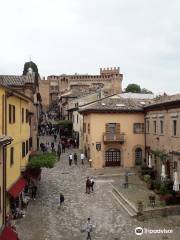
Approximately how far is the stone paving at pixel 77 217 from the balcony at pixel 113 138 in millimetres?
7165

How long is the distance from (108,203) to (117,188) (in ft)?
14.1

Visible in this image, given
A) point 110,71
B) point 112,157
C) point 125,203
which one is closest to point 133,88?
point 110,71

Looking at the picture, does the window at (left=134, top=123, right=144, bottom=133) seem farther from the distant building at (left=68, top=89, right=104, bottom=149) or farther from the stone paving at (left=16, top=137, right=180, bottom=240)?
the distant building at (left=68, top=89, right=104, bottom=149)

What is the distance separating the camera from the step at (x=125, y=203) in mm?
25763

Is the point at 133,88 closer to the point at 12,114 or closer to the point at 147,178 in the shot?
the point at 147,178

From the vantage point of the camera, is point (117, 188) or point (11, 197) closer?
point (11, 197)

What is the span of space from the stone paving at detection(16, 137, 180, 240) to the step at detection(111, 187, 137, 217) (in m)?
0.30

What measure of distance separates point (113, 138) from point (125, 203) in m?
13.7

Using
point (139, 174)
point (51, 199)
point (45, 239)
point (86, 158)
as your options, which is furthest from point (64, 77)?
point (45, 239)

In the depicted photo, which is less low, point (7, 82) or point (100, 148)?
point (7, 82)

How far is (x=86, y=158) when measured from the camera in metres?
45.8

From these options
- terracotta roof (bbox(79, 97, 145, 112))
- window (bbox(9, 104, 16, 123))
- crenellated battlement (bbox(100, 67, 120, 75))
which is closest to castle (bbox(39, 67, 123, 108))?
crenellated battlement (bbox(100, 67, 120, 75))

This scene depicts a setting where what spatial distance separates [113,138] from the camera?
41219 millimetres

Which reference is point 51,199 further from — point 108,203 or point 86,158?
point 86,158
